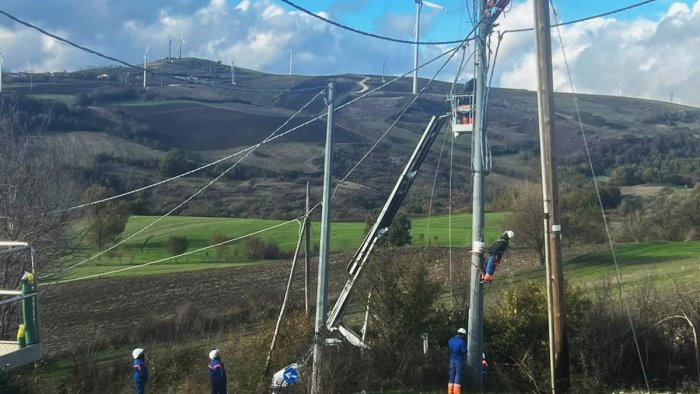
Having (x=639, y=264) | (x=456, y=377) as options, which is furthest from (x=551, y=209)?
(x=639, y=264)

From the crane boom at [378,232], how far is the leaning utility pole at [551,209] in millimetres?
7935

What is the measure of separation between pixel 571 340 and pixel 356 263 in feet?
19.6

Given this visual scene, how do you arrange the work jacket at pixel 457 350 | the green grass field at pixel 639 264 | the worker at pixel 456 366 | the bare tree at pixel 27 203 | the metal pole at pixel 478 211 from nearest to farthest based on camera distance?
the worker at pixel 456 366
the work jacket at pixel 457 350
the metal pole at pixel 478 211
the bare tree at pixel 27 203
the green grass field at pixel 639 264

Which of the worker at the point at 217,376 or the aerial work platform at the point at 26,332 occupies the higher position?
the aerial work platform at the point at 26,332

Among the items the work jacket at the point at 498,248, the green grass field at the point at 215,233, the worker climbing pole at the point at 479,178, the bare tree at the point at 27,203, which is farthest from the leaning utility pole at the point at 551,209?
the green grass field at the point at 215,233

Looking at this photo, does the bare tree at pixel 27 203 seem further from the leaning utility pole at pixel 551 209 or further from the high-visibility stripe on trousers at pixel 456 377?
the leaning utility pole at pixel 551 209

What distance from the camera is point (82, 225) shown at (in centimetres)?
4134

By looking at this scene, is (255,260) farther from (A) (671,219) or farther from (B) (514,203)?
(A) (671,219)

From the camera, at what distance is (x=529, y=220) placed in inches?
1898

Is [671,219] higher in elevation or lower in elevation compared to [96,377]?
higher

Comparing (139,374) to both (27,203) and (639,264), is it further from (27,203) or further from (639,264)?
(639,264)

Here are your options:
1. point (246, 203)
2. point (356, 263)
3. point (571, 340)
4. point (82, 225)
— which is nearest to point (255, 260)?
point (246, 203)

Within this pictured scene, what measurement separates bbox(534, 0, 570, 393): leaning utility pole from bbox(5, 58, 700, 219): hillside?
118 feet

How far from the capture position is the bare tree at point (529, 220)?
47.7 m
